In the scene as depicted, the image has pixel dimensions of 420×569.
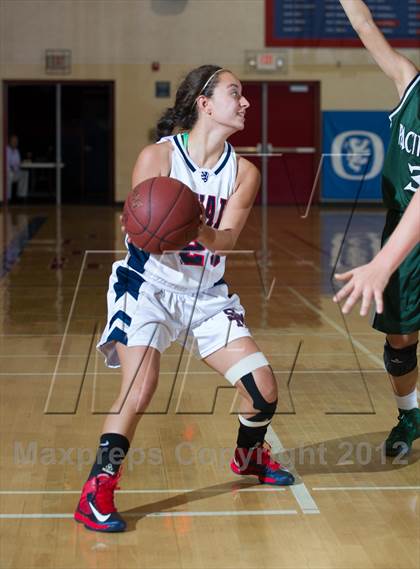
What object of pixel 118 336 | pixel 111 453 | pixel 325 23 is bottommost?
pixel 111 453

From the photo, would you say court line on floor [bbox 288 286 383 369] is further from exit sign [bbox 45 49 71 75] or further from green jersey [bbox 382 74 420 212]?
exit sign [bbox 45 49 71 75]

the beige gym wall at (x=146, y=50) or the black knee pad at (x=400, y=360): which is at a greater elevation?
the beige gym wall at (x=146, y=50)

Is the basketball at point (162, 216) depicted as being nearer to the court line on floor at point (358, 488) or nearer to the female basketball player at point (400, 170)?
the female basketball player at point (400, 170)

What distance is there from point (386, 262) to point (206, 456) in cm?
209

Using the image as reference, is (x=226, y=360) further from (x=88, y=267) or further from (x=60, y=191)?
(x=60, y=191)

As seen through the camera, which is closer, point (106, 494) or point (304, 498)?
point (106, 494)

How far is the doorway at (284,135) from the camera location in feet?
59.3

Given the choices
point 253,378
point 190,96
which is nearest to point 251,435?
point 253,378

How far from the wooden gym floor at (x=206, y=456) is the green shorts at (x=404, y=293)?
524mm

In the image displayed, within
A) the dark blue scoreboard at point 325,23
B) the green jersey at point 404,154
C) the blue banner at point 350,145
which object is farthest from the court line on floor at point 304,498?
the blue banner at point 350,145

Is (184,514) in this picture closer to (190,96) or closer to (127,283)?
(127,283)

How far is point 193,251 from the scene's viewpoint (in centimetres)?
331

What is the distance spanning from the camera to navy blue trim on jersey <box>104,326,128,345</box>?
123 inches

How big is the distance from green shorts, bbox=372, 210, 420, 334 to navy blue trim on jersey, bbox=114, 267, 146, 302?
0.88 meters
